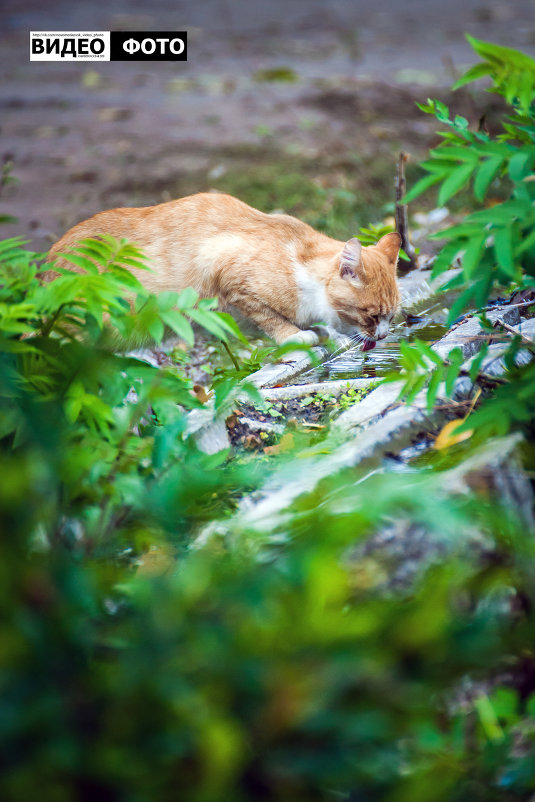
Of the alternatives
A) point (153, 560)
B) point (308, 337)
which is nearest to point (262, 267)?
point (308, 337)

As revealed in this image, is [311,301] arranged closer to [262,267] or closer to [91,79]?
[262,267]

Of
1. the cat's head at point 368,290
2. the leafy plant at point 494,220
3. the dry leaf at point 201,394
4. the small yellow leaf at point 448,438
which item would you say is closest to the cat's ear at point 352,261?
the cat's head at point 368,290

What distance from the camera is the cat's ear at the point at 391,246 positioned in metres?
3.94

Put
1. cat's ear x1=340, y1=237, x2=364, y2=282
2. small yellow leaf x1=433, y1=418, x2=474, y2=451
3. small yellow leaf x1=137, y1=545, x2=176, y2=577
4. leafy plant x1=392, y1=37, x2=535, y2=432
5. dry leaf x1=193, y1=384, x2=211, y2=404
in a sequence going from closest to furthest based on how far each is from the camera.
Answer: leafy plant x1=392, y1=37, x2=535, y2=432 → small yellow leaf x1=137, y1=545, x2=176, y2=577 → small yellow leaf x1=433, y1=418, x2=474, y2=451 → dry leaf x1=193, y1=384, x2=211, y2=404 → cat's ear x1=340, y1=237, x2=364, y2=282

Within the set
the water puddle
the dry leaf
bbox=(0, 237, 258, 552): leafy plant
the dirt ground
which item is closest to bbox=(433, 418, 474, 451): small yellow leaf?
bbox=(0, 237, 258, 552): leafy plant

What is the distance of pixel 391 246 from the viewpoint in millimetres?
3955

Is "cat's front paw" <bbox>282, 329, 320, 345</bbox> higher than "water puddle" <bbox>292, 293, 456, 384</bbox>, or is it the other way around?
"water puddle" <bbox>292, 293, 456, 384</bbox>

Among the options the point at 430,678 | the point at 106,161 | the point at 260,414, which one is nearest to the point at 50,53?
the point at 106,161

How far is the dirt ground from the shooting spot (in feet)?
20.3

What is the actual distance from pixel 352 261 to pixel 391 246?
1.11ft

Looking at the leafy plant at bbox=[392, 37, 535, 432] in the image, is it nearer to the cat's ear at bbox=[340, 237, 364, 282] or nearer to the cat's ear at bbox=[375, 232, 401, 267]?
the cat's ear at bbox=[340, 237, 364, 282]

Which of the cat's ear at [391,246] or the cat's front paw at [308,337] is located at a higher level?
the cat's ear at [391,246]

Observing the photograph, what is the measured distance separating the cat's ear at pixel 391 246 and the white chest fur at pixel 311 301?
1.23ft

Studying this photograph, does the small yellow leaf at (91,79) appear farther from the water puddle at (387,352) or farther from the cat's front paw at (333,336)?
the water puddle at (387,352)
